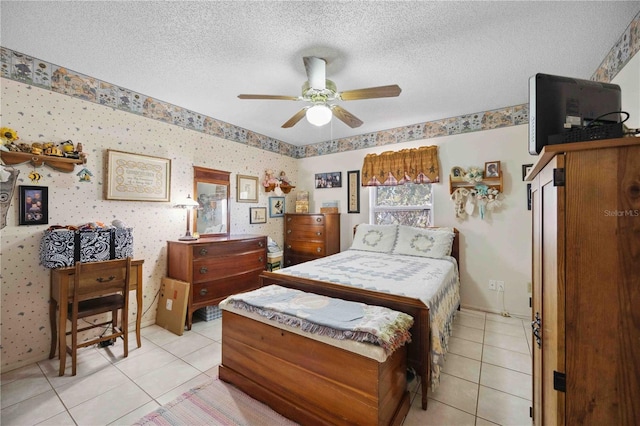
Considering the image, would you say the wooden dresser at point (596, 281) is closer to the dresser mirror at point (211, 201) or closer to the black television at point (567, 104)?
the black television at point (567, 104)

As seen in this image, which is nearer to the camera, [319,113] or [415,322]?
[415,322]

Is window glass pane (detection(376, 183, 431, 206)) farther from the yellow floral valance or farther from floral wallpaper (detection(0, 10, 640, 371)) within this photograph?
floral wallpaper (detection(0, 10, 640, 371))

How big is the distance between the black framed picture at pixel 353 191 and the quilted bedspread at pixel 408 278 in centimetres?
114

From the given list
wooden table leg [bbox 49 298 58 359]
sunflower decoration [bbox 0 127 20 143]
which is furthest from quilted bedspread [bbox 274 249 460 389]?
sunflower decoration [bbox 0 127 20 143]

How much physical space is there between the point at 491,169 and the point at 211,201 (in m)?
3.57

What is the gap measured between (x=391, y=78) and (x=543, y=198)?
5.97ft

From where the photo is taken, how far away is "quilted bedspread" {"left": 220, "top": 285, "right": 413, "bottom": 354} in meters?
1.36

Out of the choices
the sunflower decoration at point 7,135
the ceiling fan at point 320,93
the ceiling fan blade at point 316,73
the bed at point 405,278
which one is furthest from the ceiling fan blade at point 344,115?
the sunflower decoration at point 7,135

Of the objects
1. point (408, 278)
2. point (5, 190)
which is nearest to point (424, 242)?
point (408, 278)

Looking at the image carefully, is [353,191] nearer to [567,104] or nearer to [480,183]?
[480,183]

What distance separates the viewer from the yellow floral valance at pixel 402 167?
3.55 meters

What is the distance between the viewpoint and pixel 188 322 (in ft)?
9.25

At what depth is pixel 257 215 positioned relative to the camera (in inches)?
163

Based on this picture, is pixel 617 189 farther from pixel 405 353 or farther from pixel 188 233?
pixel 188 233
